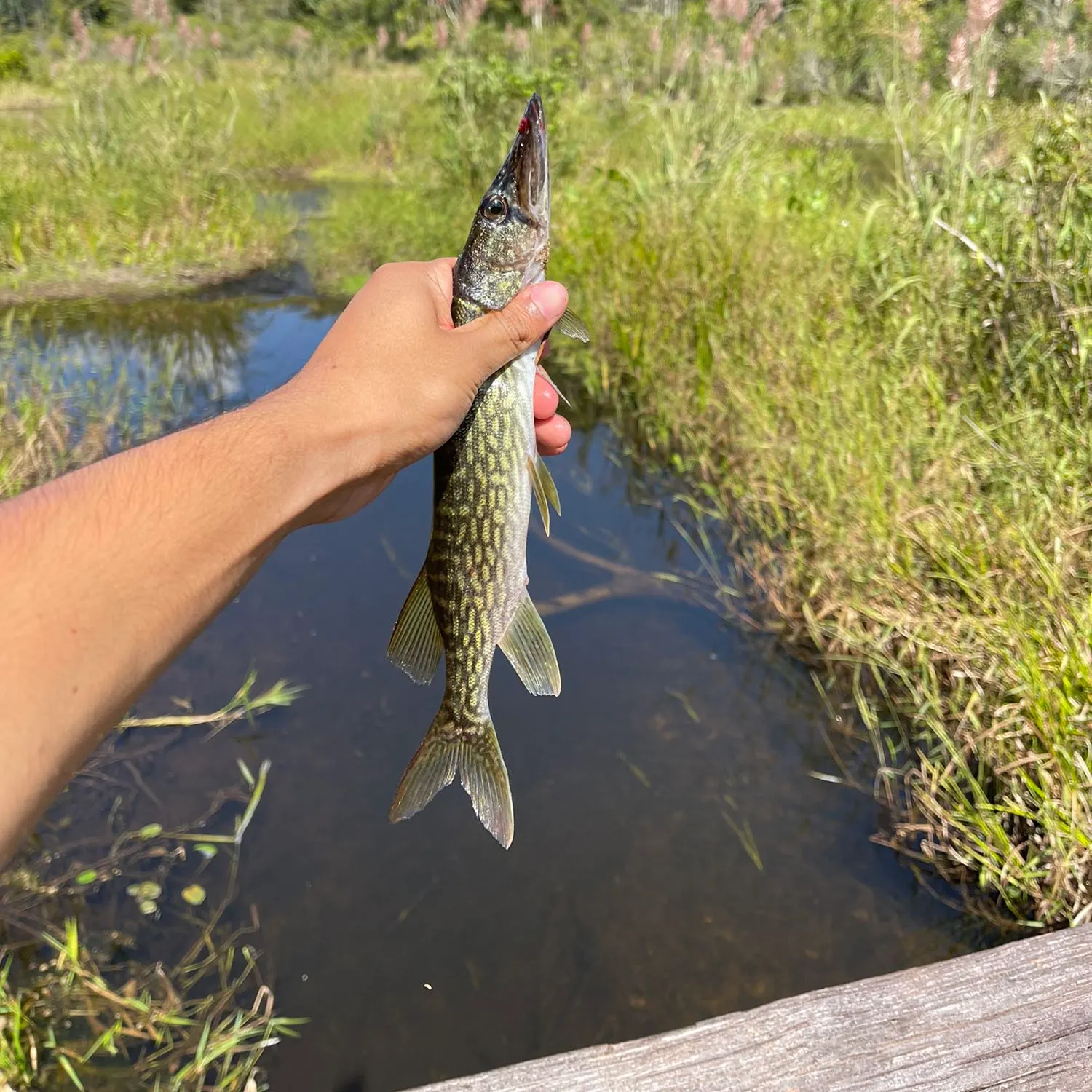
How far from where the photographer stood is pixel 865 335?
4.71m

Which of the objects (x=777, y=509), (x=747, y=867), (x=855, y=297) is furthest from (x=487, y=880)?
(x=855, y=297)

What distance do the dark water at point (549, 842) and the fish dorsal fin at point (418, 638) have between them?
137 centimetres

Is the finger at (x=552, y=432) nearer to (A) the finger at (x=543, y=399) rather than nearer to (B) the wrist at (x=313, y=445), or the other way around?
(A) the finger at (x=543, y=399)

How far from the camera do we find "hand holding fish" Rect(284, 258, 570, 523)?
164 cm

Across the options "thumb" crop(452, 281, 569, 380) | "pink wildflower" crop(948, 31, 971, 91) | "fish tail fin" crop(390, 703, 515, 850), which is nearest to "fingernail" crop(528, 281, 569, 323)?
"thumb" crop(452, 281, 569, 380)

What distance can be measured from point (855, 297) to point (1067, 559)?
2.37 metres

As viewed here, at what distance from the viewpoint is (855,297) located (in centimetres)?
490

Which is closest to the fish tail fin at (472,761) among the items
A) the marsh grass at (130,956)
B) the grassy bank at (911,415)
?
the marsh grass at (130,956)

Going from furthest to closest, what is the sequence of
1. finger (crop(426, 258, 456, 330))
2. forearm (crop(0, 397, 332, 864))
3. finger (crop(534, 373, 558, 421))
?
1. finger (crop(534, 373, 558, 421))
2. finger (crop(426, 258, 456, 330))
3. forearm (crop(0, 397, 332, 864))

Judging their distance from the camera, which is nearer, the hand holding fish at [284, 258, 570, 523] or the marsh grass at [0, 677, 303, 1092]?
the hand holding fish at [284, 258, 570, 523]

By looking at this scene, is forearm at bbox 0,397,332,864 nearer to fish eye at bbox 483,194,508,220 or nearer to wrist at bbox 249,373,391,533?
wrist at bbox 249,373,391,533

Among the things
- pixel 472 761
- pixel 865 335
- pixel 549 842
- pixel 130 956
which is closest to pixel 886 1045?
pixel 472 761

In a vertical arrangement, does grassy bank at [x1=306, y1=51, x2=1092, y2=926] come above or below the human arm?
below

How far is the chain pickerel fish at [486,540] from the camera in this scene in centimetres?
187
